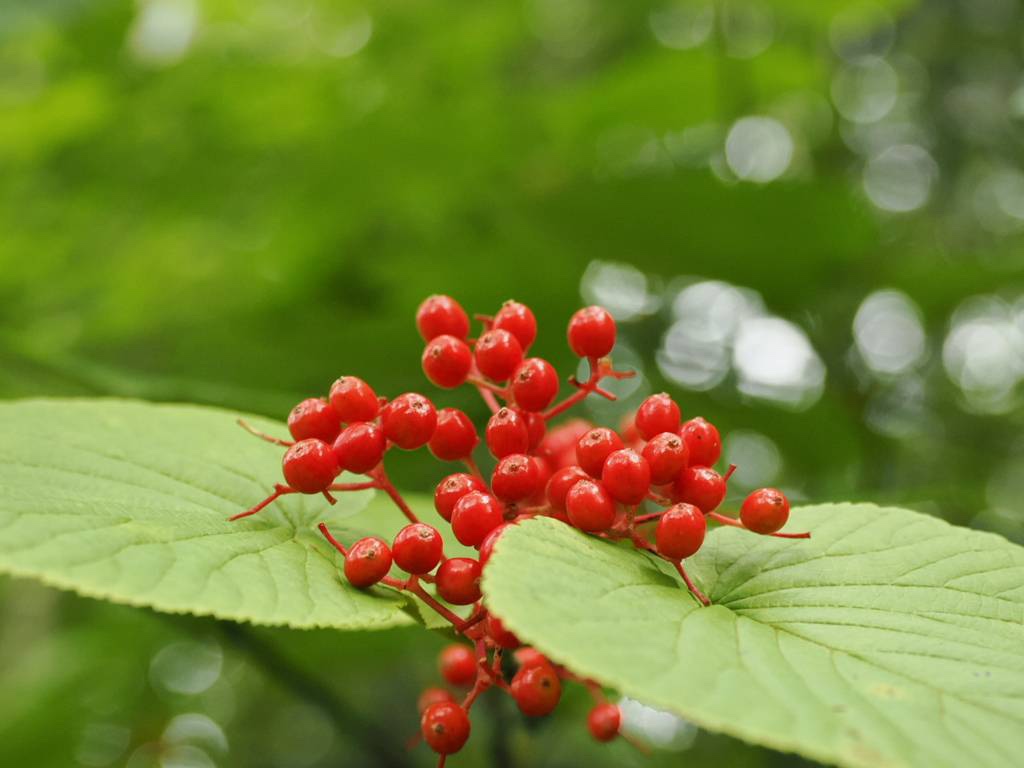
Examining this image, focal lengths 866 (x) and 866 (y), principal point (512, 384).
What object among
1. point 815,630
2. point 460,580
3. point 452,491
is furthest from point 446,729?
point 815,630

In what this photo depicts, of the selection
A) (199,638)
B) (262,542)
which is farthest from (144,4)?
(262,542)

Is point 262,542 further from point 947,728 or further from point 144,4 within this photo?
point 144,4

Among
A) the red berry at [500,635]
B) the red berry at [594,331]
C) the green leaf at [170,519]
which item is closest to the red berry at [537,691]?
the red berry at [500,635]

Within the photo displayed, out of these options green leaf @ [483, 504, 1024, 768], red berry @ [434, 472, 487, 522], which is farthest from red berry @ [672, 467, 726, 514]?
red berry @ [434, 472, 487, 522]

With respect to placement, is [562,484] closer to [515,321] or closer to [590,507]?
[590,507]

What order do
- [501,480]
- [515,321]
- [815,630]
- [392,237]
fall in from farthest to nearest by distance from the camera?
[392,237], [515,321], [501,480], [815,630]

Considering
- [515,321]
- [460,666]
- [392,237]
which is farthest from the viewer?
[392,237]

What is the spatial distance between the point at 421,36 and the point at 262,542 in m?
3.51

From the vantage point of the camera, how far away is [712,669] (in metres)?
1.04

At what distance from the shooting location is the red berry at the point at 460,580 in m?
1.32

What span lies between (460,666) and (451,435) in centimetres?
56

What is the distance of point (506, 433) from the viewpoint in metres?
1.48

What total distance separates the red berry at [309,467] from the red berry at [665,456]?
52cm

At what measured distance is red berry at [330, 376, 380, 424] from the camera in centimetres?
153
